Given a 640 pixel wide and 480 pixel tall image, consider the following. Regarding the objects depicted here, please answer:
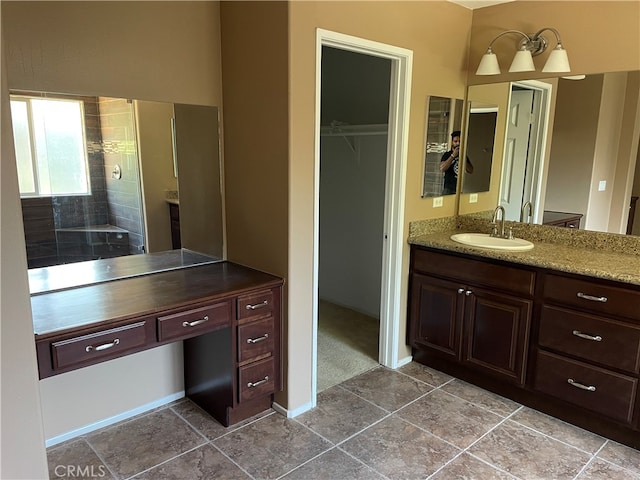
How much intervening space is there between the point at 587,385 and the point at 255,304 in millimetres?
1783

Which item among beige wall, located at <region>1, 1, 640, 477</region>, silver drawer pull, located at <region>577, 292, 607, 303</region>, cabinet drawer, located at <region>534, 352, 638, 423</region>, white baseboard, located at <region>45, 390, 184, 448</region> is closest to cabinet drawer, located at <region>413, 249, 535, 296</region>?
silver drawer pull, located at <region>577, 292, 607, 303</region>

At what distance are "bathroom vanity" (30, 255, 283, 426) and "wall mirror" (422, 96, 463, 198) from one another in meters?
1.35

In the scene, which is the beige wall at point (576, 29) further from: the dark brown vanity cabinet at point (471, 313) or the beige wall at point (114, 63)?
the beige wall at point (114, 63)

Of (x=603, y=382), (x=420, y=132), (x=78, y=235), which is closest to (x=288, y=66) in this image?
(x=420, y=132)

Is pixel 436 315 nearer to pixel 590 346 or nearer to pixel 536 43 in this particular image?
pixel 590 346

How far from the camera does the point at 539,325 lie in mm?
2555

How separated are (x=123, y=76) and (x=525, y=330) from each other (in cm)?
253

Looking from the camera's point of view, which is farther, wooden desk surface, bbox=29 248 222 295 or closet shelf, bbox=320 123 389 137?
closet shelf, bbox=320 123 389 137

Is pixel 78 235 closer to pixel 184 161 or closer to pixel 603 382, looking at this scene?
pixel 184 161

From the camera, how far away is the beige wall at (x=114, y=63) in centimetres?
197

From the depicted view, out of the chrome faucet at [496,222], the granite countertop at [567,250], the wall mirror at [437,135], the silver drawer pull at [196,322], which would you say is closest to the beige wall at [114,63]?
the silver drawer pull at [196,322]

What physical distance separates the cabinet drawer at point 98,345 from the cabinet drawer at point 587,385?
2114 millimetres

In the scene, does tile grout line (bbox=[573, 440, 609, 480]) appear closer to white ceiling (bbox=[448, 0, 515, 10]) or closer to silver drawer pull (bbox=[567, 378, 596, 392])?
silver drawer pull (bbox=[567, 378, 596, 392])

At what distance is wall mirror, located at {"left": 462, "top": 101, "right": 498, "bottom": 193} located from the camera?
3.21 m
